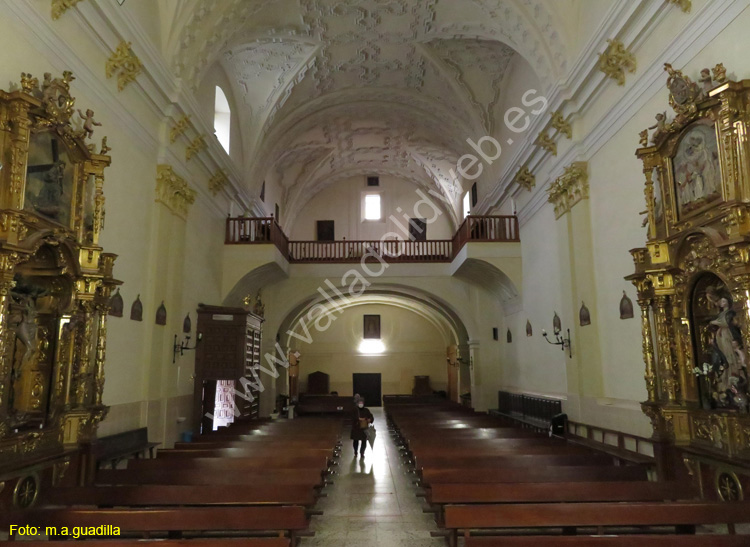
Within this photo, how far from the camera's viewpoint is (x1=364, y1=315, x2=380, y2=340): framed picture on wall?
91.3 ft

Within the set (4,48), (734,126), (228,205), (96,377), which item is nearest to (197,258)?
(228,205)

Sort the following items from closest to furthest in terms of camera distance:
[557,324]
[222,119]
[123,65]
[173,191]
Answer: [123,65], [173,191], [557,324], [222,119]

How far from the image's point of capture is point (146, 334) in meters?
9.12

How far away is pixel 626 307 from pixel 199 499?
6.35 m

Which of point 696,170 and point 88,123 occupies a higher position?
point 88,123

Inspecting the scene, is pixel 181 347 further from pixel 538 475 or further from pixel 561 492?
pixel 561 492

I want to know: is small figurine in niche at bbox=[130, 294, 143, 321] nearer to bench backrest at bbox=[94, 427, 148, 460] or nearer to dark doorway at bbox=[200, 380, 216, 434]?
bench backrest at bbox=[94, 427, 148, 460]

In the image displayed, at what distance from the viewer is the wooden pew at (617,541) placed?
142 inches

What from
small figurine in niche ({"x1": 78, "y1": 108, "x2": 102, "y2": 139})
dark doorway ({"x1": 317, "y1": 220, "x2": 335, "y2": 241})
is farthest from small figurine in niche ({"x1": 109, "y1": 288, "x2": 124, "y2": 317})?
dark doorway ({"x1": 317, "y1": 220, "x2": 335, "y2": 241})

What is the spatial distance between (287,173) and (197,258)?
922 cm

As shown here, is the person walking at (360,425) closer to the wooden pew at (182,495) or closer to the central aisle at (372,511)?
the central aisle at (372,511)

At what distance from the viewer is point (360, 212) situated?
76.5ft

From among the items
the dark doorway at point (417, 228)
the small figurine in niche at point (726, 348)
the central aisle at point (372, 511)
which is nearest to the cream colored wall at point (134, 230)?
the central aisle at point (372, 511)

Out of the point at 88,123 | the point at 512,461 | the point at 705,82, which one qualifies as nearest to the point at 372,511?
the point at 512,461
